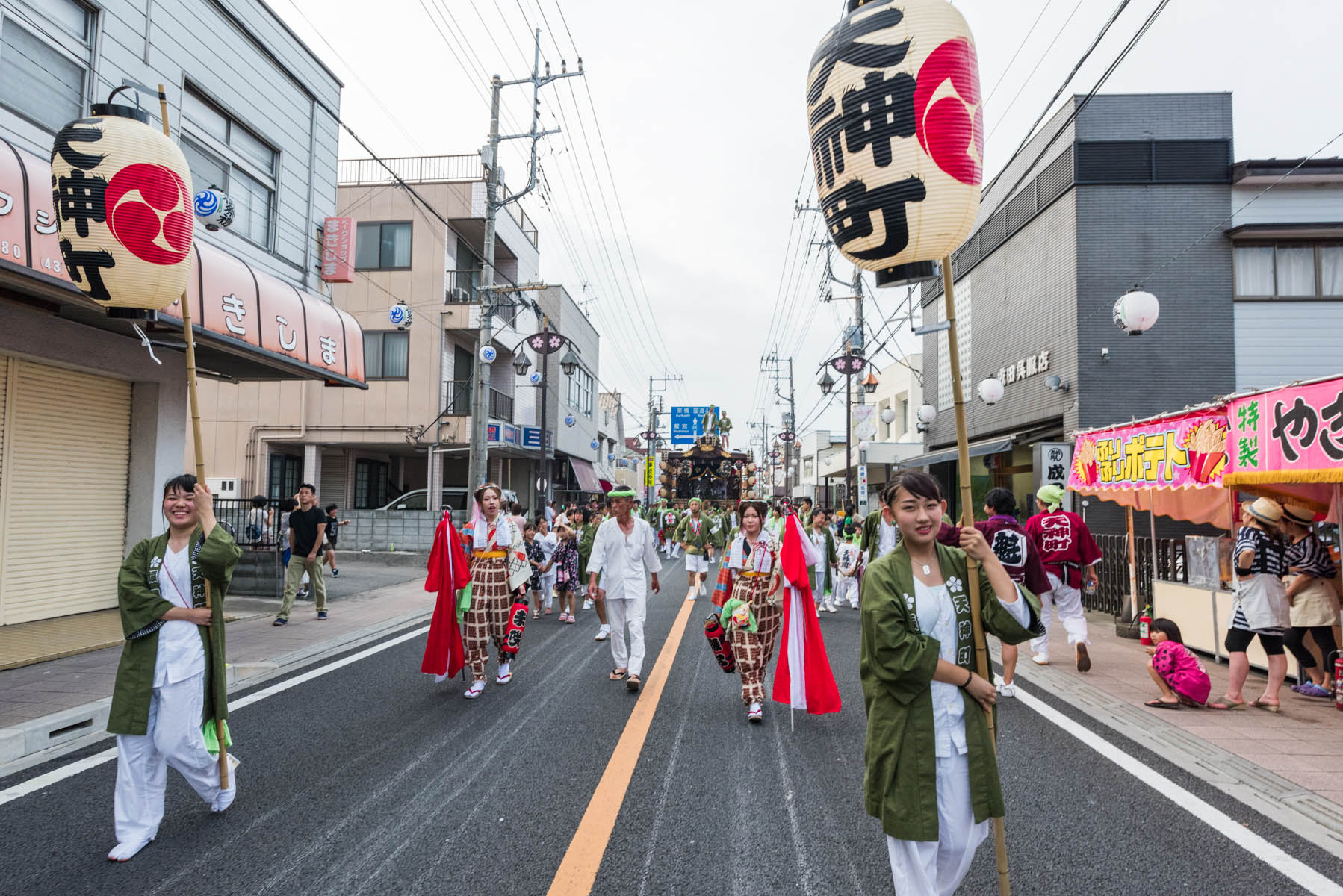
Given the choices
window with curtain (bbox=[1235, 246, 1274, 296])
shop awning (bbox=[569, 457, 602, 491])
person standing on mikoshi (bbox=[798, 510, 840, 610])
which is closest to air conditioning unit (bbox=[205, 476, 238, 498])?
shop awning (bbox=[569, 457, 602, 491])

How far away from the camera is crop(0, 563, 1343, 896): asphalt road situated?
3186mm

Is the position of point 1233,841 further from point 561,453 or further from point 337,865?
point 561,453

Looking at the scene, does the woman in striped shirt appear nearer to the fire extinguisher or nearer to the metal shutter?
the fire extinguisher

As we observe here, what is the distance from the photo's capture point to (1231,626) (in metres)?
6.17

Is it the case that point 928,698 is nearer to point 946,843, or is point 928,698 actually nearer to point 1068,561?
point 946,843

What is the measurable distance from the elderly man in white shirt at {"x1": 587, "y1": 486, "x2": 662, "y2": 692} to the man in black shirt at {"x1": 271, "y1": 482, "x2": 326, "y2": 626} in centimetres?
516

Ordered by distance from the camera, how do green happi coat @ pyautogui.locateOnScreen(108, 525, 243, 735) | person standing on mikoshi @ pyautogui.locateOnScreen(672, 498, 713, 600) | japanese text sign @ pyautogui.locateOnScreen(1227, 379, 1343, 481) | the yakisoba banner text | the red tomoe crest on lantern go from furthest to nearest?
person standing on mikoshi @ pyautogui.locateOnScreen(672, 498, 713, 600) → the yakisoba banner text → japanese text sign @ pyautogui.locateOnScreen(1227, 379, 1343, 481) → green happi coat @ pyautogui.locateOnScreen(108, 525, 243, 735) → the red tomoe crest on lantern

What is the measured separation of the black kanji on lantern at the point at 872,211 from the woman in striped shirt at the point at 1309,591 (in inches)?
193

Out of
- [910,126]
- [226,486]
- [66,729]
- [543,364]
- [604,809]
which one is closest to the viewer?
[910,126]

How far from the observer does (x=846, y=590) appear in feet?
43.9

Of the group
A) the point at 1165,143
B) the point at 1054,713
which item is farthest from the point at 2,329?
the point at 1165,143

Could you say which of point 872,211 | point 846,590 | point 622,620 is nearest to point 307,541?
point 622,620

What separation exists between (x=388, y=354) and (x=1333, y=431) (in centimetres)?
2225

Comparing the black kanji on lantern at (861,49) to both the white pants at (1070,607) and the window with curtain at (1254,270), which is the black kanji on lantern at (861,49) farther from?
the window with curtain at (1254,270)
